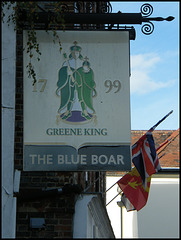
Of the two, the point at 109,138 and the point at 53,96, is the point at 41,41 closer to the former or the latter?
the point at 53,96

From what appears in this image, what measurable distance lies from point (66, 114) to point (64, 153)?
0.54 m

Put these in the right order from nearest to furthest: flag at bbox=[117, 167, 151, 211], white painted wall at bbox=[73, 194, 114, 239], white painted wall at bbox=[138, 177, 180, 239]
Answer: white painted wall at bbox=[73, 194, 114, 239], flag at bbox=[117, 167, 151, 211], white painted wall at bbox=[138, 177, 180, 239]

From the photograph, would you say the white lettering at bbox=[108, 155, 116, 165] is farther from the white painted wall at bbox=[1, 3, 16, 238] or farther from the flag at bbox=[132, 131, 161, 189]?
the flag at bbox=[132, 131, 161, 189]

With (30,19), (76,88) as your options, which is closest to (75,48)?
(76,88)

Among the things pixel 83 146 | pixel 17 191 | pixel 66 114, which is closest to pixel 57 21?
pixel 66 114

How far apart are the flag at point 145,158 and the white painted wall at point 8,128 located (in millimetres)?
2373

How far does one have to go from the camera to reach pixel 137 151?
29.3ft

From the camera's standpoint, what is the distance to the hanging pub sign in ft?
24.1

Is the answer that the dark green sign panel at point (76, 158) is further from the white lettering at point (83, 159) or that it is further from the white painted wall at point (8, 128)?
the white painted wall at point (8, 128)

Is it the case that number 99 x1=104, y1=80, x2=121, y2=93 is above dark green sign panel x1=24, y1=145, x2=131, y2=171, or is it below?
above

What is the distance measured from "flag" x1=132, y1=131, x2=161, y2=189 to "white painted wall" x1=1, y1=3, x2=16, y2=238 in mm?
2373

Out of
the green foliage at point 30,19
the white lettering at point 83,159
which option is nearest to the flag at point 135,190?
the white lettering at point 83,159

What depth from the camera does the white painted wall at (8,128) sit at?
707 centimetres

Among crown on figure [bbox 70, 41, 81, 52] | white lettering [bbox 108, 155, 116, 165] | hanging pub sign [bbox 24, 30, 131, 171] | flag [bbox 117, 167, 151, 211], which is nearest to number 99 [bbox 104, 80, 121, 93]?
hanging pub sign [bbox 24, 30, 131, 171]
